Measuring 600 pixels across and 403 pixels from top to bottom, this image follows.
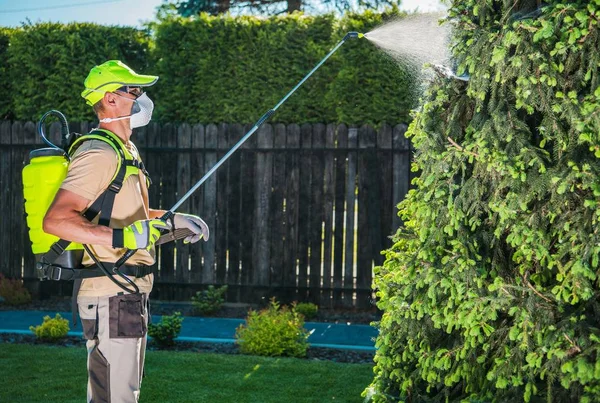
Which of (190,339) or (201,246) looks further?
(201,246)

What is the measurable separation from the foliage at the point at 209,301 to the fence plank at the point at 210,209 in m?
0.40

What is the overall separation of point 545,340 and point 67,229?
7.44 feet

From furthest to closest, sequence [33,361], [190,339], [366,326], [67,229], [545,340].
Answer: [366,326] < [190,339] < [33,361] < [67,229] < [545,340]

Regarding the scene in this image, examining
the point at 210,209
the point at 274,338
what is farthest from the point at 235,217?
the point at 274,338

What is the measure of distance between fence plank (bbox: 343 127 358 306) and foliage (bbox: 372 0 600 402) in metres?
6.07

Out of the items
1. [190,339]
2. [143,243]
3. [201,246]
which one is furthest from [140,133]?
[143,243]

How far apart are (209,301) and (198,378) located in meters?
3.47

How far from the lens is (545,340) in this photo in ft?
11.7

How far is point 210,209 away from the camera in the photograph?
1070 centimetres

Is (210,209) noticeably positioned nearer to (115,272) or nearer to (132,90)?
(132,90)

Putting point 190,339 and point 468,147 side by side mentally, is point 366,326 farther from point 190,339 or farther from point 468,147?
point 468,147

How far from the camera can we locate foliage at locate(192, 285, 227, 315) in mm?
9992

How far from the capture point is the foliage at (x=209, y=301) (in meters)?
9.99

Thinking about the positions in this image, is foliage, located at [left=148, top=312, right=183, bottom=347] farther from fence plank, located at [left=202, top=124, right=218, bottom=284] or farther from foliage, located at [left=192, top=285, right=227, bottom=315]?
fence plank, located at [left=202, top=124, right=218, bottom=284]
